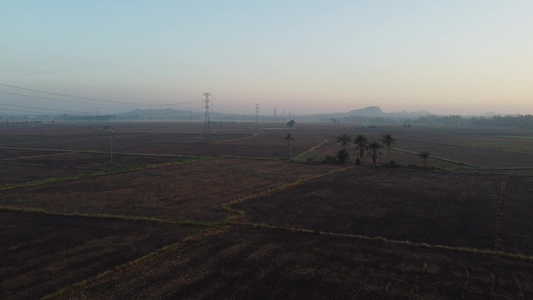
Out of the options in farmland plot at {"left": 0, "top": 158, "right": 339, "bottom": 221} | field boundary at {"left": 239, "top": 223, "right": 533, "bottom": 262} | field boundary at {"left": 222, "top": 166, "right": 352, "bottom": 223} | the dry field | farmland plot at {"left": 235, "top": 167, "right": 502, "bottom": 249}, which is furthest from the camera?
farmland plot at {"left": 0, "top": 158, "right": 339, "bottom": 221}

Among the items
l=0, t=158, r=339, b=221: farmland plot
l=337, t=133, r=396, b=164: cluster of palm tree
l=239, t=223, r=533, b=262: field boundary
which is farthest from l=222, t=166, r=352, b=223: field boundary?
l=337, t=133, r=396, b=164: cluster of palm tree

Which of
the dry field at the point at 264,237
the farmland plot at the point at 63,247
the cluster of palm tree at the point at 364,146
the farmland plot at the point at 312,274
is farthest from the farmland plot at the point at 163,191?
the farmland plot at the point at 312,274

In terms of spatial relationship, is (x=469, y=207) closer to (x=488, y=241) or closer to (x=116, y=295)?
(x=488, y=241)

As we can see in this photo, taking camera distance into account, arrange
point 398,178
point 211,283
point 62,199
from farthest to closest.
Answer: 1. point 398,178
2. point 62,199
3. point 211,283

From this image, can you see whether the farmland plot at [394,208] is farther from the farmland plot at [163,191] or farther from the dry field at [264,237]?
the farmland plot at [163,191]

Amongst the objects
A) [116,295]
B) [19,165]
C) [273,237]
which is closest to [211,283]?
[116,295]

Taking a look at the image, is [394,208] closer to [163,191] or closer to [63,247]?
[163,191]

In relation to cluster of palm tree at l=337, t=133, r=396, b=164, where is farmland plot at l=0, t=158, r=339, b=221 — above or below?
below

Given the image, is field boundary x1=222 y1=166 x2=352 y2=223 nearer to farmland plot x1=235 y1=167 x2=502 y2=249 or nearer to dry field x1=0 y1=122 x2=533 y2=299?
dry field x1=0 y1=122 x2=533 y2=299
